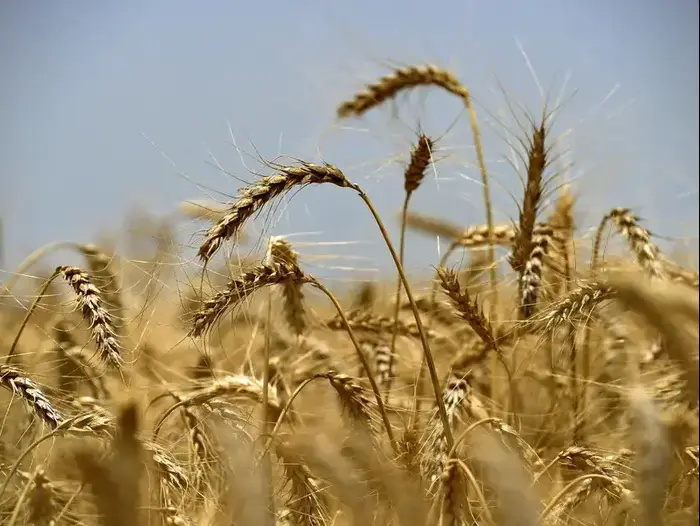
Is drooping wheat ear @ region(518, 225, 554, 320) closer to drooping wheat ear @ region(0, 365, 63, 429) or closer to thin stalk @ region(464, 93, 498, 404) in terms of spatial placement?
thin stalk @ region(464, 93, 498, 404)

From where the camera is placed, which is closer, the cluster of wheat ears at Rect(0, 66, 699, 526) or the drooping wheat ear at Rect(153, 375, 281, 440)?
the cluster of wheat ears at Rect(0, 66, 699, 526)

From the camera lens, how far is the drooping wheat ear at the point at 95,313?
1167mm

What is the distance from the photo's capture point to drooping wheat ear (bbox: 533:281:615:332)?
1.10m

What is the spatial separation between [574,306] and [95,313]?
2.57 ft

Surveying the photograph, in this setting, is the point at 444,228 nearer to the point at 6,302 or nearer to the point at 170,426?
the point at 170,426

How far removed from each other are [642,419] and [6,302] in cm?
114

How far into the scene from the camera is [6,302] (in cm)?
139

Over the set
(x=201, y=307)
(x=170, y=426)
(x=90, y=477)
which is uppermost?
(x=201, y=307)

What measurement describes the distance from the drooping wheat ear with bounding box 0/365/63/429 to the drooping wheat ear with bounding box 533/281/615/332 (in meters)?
0.77

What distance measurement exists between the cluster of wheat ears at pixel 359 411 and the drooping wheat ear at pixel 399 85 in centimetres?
23

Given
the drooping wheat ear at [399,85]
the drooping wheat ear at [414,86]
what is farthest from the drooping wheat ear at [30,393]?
the drooping wheat ear at [399,85]

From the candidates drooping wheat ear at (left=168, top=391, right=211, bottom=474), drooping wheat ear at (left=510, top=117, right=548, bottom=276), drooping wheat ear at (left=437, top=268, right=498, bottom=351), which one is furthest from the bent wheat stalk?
drooping wheat ear at (left=510, top=117, right=548, bottom=276)

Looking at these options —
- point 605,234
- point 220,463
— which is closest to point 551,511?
point 220,463

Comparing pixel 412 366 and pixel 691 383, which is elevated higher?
pixel 691 383
